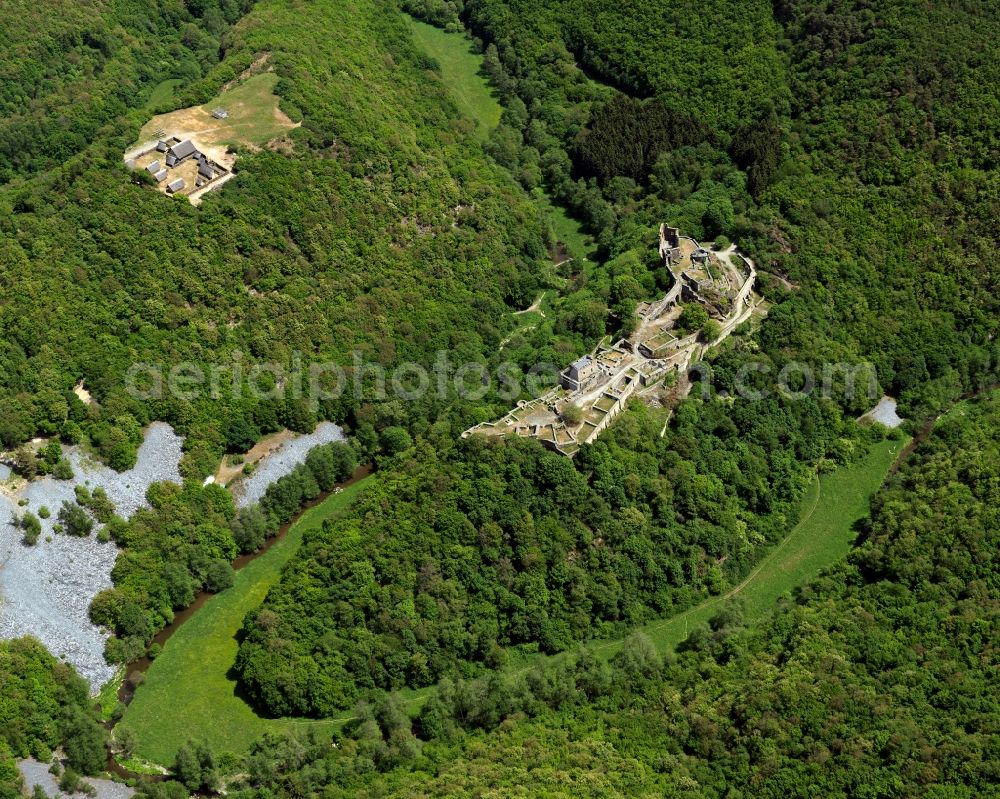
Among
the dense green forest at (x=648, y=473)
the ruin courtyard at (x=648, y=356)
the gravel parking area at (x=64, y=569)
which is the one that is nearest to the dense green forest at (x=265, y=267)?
the gravel parking area at (x=64, y=569)

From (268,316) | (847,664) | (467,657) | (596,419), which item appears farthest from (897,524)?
(268,316)

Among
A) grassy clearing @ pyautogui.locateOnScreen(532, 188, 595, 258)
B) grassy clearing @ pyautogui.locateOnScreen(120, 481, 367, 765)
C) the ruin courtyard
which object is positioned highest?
the ruin courtyard

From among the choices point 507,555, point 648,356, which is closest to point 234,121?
point 648,356

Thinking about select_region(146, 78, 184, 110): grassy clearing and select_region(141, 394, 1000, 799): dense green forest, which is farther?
select_region(146, 78, 184, 110): grassy clearing

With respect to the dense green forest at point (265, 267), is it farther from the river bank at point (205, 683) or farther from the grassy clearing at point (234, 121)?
the river bank at point (205, 683)

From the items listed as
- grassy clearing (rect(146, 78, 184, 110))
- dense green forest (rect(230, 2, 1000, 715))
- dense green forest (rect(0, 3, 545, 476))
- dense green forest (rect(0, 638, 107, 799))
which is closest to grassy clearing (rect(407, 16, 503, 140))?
dense green forest (rect(230, 2, 1000, 715))

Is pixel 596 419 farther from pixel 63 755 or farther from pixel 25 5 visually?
pixel 25 5

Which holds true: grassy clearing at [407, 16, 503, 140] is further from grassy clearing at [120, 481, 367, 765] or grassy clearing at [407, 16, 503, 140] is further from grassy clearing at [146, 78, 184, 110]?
grassy clearing at [120, 481, 367, 765]
